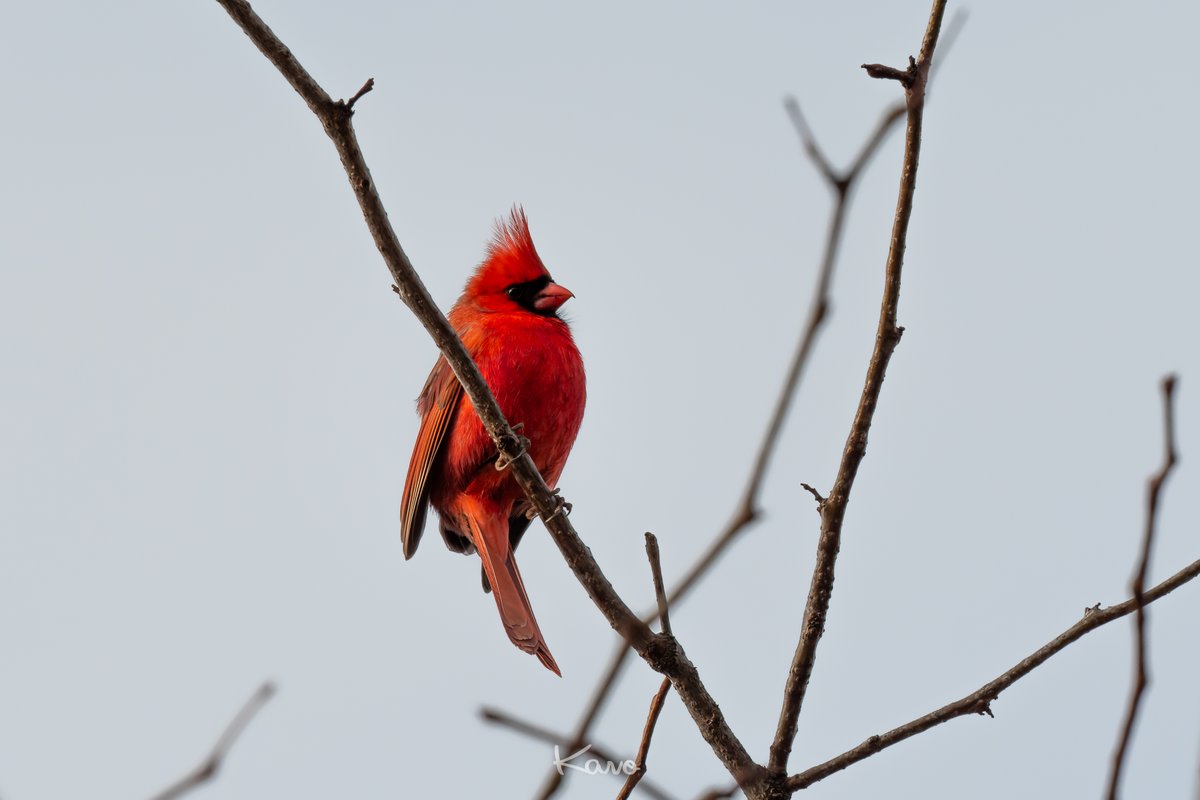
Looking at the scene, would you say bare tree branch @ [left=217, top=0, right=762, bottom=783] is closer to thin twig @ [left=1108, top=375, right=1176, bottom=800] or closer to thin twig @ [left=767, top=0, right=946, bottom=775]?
thin twig @ [left=767, top=0, right=946, bottom=775]

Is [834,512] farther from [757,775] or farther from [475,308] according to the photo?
[475,308]

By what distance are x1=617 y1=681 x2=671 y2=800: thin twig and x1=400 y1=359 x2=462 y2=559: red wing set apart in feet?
9.95

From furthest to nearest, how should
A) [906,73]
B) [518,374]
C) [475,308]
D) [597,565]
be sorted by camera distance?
[475,308] → [518,374] → [597,565] → [906,73]

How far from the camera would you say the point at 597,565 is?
335 centimetres

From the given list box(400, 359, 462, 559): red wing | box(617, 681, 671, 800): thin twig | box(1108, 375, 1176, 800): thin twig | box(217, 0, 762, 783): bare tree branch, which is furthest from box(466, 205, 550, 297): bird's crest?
box(1108, 375, 1176, 800): thin twig

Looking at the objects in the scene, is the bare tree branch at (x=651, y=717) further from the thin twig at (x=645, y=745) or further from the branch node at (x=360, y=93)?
the branch node at (x=360, y=93)

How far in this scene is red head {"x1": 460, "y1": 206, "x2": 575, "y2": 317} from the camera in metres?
5.67

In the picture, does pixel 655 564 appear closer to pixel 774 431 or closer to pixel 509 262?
pixel 774 431

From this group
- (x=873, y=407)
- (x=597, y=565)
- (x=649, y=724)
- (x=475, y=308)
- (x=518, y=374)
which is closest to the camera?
(x=649, y=724)

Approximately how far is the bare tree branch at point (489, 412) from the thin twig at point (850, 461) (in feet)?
0.49

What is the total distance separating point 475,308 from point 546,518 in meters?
2.40

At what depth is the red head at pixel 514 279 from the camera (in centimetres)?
567

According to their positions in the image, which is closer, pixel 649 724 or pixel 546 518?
pixel 649 724

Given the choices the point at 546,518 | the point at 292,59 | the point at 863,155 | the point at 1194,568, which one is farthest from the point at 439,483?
the point at 863,155
